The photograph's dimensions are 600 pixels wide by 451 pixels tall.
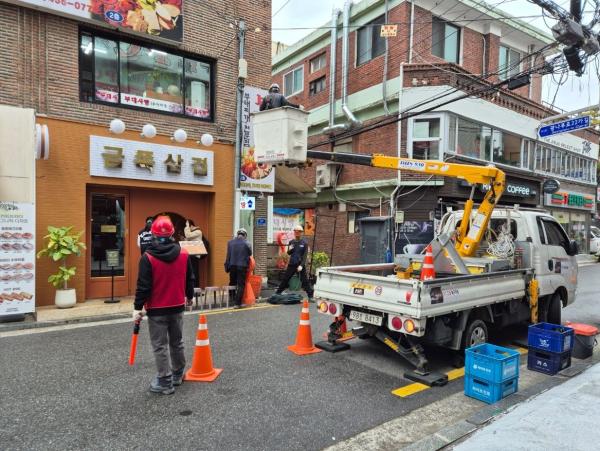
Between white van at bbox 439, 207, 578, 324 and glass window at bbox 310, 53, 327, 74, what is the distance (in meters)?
15.6

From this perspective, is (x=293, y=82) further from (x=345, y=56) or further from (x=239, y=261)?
(x=239, y=261)

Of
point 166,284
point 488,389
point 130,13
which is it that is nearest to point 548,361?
point 488,389

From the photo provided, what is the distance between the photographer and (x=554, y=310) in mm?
7434

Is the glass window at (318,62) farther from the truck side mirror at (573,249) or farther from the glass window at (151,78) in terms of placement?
the truck side mirror at (573,249)

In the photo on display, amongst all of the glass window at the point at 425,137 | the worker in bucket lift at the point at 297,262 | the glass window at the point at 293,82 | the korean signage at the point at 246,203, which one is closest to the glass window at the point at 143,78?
the korean signage at the point at 246,203

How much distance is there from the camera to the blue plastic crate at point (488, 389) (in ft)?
14.9

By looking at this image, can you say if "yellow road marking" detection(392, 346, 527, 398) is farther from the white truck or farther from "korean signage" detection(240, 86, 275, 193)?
"korean signage" detection(240, 86, 275, 193)

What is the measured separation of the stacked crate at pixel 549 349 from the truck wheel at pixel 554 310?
76.0 inches

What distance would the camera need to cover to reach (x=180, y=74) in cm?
1134

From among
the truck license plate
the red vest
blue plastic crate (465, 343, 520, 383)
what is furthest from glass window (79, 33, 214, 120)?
blue plastic crate (465, 343, 520, 383)

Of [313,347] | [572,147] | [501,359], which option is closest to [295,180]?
[313,347]

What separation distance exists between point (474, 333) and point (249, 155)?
8.16m

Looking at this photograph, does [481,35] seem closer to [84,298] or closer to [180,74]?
[180,74]

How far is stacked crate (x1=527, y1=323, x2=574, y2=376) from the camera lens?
17.5 feet
